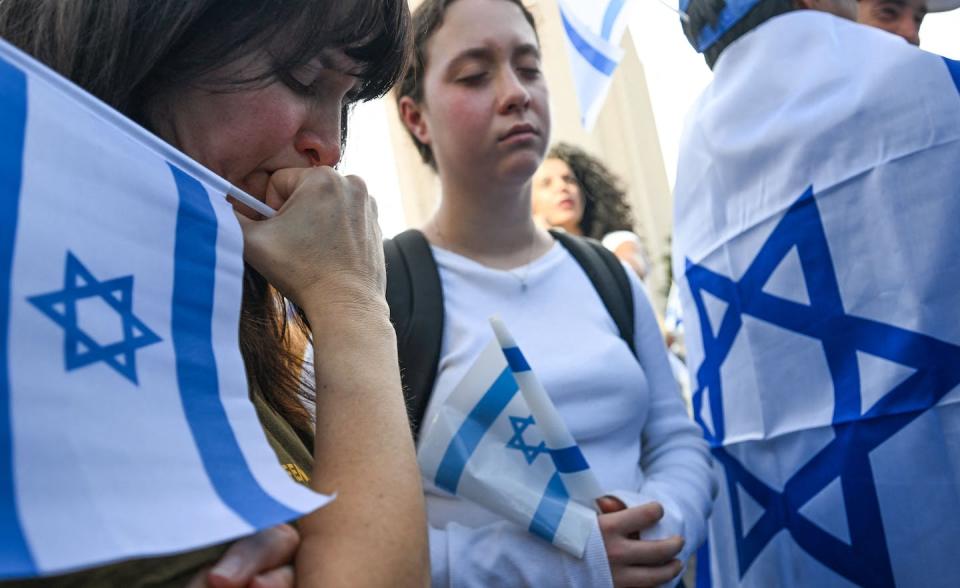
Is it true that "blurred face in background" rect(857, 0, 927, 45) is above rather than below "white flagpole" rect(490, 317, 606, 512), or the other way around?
above

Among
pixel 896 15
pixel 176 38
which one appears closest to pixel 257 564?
pixel 176 38

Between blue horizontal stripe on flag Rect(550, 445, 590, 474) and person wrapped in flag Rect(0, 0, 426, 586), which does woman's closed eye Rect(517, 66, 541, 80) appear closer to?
person wrapped in flag Rect(0, 0, 426, 586)

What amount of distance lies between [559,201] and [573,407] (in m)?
2.67

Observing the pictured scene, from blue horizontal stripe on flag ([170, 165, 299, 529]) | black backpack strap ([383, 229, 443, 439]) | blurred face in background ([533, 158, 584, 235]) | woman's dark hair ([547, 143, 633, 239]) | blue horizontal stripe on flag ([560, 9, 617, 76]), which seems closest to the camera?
blue horizontal stripe on flag ([170, 165, 299, 529])

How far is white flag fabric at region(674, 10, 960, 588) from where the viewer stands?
1508 millimetres

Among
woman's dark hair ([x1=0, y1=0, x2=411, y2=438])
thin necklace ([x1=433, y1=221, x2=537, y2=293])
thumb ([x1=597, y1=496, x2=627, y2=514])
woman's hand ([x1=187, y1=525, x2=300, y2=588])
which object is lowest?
thumb ([x1=597, y1=496, x2=627, y2=514])

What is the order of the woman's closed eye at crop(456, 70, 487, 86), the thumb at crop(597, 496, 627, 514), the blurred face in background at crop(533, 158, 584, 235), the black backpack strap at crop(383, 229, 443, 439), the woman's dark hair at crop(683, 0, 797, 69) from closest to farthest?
the thumb at crop(597, 496, 627, 514)
the black backpack strap at crop(383, 229, 443, 439)
the woman's dark hair at crop(683, 0, 797, 69)
the woman's closed eye at crop(456, 70, 487, 86)
the blurred face in background at crop(533, 158, 584, 235)

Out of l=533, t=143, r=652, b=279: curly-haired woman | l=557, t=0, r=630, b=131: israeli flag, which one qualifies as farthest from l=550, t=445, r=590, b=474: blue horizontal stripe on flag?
l=533, t=143, r=652, b=279: curly-haired woman

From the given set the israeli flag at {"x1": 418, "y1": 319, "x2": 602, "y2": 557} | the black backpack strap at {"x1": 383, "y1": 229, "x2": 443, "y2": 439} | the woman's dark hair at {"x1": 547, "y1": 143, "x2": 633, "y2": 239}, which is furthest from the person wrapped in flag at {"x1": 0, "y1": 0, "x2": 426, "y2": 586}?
the woman's dark hair at {"x1": 547, "y1": 143, "x2": 633, "y2": 239}

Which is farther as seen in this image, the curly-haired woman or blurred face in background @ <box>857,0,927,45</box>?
the curly-haired woman

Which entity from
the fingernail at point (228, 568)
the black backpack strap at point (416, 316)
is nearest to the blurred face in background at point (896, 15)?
the black backpack strap at point (416, 316)

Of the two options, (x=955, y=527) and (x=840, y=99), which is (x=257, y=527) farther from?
(x=840, y=99)

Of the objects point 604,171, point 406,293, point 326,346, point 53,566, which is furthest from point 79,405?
point 604,171

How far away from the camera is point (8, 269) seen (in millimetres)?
686
